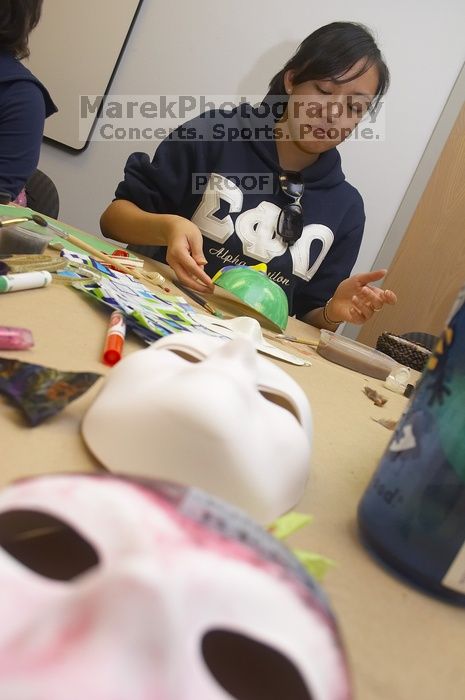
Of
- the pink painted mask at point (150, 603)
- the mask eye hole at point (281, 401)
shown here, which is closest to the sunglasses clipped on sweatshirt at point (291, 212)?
the mask eye hole at point (281, 401)

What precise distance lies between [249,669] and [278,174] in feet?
3.95

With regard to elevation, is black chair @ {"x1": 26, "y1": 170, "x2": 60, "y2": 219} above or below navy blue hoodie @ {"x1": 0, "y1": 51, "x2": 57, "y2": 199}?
below

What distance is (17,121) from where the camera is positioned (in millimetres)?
1146

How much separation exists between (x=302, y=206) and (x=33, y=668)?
1.22 metres

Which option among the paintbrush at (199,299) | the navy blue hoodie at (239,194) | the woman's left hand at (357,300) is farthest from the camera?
the navy blue hoodie at (239,194)

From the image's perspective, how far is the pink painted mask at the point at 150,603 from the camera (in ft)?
0.36

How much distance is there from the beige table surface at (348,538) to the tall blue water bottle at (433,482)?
17 mm

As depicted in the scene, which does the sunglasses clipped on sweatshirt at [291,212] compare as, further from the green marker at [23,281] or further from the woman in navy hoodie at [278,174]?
the green marker at [23,281]

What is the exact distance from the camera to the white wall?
1.78m

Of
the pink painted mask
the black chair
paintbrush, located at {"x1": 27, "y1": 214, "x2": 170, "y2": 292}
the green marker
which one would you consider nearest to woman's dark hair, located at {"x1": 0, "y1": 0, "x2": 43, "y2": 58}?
the black chair

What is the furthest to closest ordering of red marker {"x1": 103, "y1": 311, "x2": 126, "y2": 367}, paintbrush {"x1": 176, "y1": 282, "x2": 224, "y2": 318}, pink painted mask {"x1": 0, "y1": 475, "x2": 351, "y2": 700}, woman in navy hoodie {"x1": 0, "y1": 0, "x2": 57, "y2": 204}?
woman in navy hoodie {"x1": 0, "y1": 0, "x2": 57, "y2": 204} < paintbrush {"x1": 176, "y1": 282, "x2": 224, "y2": 318} < red marker {"x1": 103, "y1": 311, "x2": 126, "y2": 367} < pink painted mask {"x1": 0, "y1": 475, "x2": 351, "y2": 700}

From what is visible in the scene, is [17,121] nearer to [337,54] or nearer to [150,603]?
[337,54]

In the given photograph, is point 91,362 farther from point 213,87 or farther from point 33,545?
point 213,87

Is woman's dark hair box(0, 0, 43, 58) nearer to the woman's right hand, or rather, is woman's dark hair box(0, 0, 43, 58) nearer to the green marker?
the woman's right hand
